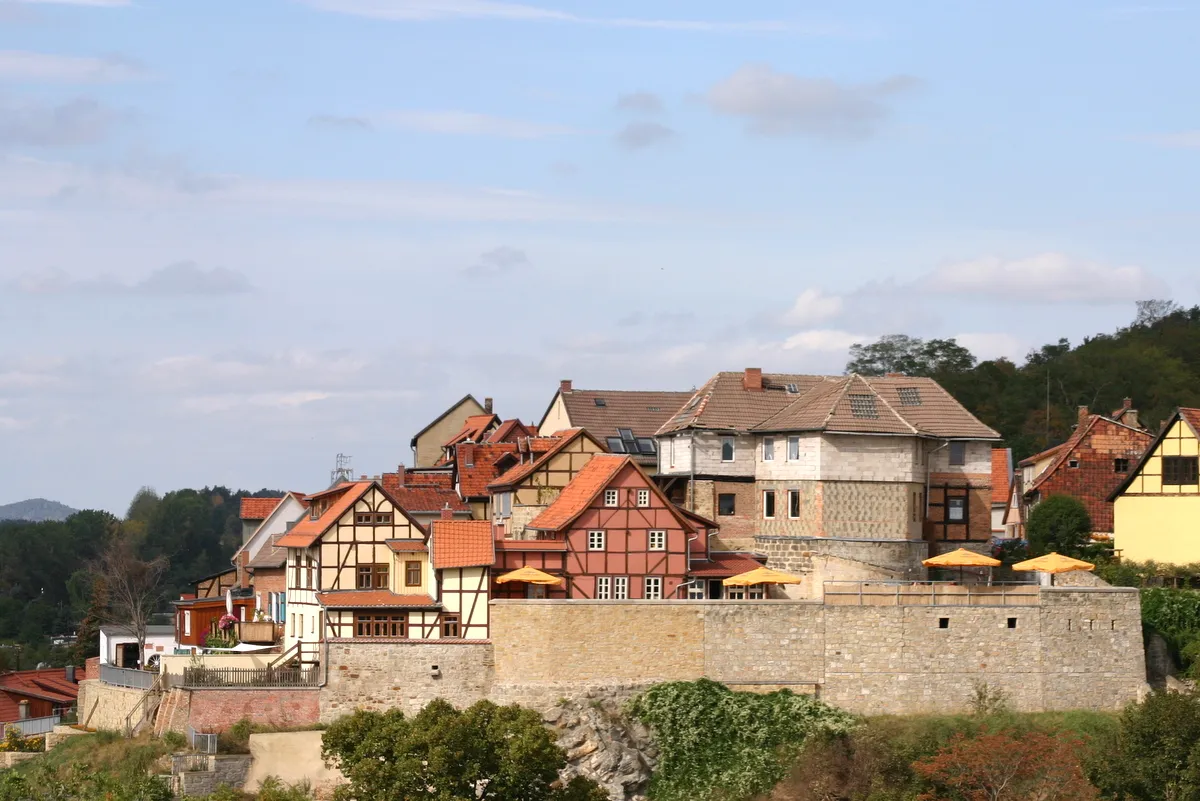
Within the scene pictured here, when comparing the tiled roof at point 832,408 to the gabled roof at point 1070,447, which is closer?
the tiled roof at point 832,408

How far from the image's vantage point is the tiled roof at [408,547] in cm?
4978

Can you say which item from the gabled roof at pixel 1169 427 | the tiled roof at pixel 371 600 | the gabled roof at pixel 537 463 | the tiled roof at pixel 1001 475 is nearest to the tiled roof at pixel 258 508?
the gabled roof at pixel 537 463

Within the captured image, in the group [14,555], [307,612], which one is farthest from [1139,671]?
[14,555]

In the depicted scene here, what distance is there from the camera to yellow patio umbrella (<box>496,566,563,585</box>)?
4762 cm

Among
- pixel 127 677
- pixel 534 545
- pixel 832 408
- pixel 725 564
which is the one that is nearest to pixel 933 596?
pixel 725 564

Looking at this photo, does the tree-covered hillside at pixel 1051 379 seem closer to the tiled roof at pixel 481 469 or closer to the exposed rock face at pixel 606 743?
the tiled roof at pixel 481 469

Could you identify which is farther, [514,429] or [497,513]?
[514,429]

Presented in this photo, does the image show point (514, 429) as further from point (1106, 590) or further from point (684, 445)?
point (1106, 590)

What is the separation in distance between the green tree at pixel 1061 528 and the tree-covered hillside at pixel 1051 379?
26.2 m

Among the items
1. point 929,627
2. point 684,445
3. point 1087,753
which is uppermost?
point 684,445

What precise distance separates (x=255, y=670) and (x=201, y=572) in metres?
104

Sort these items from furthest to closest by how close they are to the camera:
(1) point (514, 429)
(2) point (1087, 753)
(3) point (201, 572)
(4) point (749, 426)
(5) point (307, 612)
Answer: (3) point (201, 572) → (1) point (514, 429) → (4) point (749, 426) → (5) point (307, 612) → (2) point (1087, 753)

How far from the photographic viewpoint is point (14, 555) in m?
138

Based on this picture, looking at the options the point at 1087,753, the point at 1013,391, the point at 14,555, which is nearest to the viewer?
the point at 1087,753
